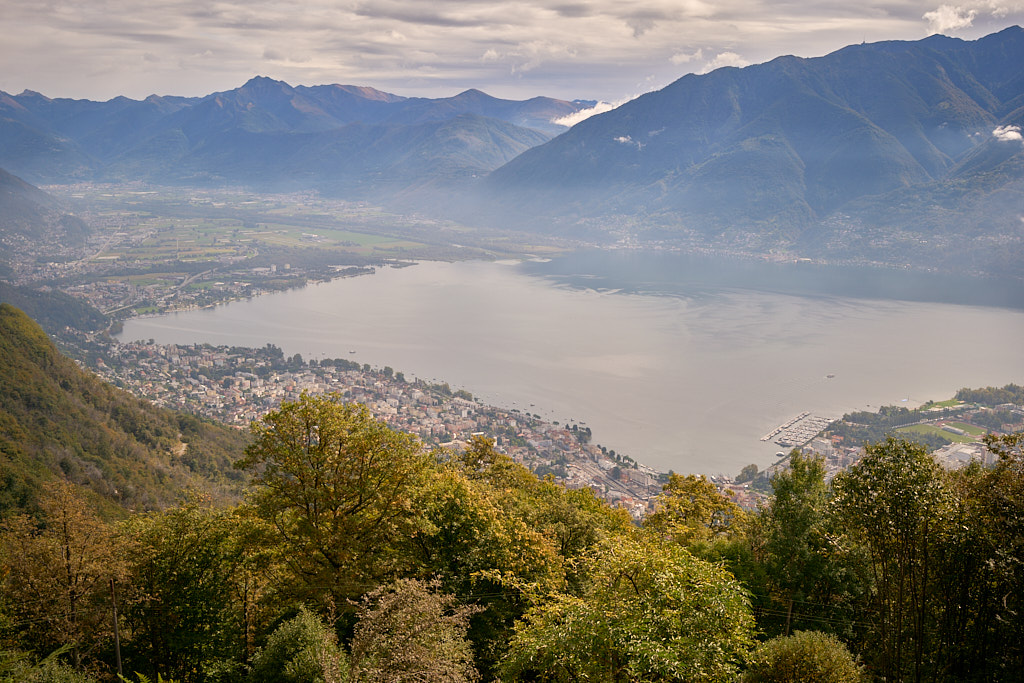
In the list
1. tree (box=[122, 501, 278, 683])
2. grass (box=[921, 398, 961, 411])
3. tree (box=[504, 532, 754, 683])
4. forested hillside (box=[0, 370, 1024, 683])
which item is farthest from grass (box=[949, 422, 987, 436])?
tree (box=[122, 501, 278, 683])

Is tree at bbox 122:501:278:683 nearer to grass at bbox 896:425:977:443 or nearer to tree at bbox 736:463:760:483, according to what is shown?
tree at bbox 736:463:760:483

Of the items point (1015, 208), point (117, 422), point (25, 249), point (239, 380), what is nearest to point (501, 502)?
point (117, 422)

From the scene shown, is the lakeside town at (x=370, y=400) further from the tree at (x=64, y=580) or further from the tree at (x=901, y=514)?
the tree at (x=901, y=514)

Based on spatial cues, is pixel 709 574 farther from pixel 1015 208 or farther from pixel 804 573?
pixel 1015 208

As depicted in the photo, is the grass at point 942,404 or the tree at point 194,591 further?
the grass at point 942,404

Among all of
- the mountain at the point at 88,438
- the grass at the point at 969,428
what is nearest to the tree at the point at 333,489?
the mountain at the point at 88,438

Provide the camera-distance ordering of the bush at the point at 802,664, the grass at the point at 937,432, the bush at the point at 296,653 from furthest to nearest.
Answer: the grass at the point at 937,432 → the bush at the point at 296,653 → the bush at the point at 802,664
